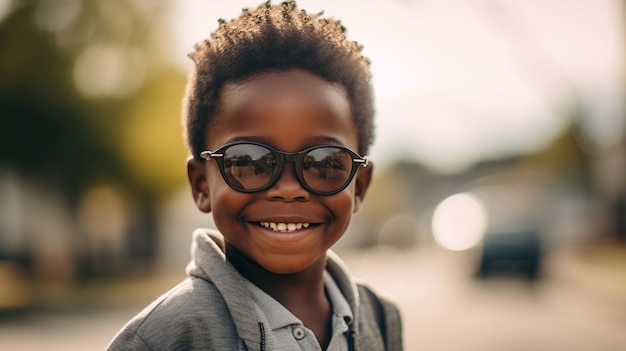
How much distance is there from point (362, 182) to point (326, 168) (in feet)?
1.44

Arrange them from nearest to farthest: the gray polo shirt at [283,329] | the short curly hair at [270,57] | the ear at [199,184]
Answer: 1. the gray polo shirt at [283,329]
2. the short curly hair at [270,57]
3. the ear at [199,184]

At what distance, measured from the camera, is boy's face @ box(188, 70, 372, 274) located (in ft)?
7.09

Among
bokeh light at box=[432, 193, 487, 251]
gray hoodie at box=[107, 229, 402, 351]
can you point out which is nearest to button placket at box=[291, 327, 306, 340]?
gray hoodie at box=[107, 229, 402, 351]

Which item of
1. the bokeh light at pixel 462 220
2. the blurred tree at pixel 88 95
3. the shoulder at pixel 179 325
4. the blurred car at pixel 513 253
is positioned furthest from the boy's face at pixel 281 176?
the bokeh light at pixel 462 220

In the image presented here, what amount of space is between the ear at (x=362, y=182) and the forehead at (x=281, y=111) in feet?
1.07

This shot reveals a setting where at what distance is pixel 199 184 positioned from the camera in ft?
7.96

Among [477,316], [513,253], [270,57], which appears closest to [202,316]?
[270,57]

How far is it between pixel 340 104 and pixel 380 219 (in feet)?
244

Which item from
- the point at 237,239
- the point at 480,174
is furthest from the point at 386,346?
the point at 480,174

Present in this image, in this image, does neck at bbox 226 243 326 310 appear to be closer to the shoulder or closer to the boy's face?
the boy's face

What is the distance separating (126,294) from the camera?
50.1 ft

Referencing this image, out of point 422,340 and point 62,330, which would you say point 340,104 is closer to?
point 422,340

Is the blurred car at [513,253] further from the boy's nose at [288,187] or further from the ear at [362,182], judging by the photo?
the boy's nose at [288,187]

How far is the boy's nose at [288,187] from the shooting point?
7.07 ft
